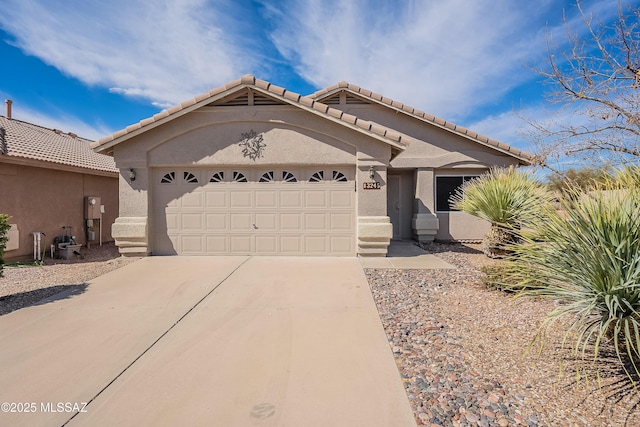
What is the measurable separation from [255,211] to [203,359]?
5687 mm

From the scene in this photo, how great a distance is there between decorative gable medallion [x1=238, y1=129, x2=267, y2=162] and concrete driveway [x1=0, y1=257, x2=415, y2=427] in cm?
400

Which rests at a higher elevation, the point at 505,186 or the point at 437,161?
the point at 437,161

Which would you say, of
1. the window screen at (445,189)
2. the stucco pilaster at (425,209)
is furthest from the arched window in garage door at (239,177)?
the window screen at (445,189)

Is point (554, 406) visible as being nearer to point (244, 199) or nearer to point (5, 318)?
point (5, 318)

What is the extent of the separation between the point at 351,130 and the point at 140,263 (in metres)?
6.52

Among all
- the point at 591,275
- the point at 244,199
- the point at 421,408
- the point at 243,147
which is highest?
the point at 243,147

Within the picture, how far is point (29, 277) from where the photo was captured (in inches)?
288

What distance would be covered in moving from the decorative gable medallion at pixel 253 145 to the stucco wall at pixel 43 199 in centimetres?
647

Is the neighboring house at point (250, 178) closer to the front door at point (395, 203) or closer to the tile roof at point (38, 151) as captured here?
the tile roof at point (38, 151)

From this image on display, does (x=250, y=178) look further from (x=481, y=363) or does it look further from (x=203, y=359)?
(x=481, y=363)

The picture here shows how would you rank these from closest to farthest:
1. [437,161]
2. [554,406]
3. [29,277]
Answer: [554,406] → [29,277] → [437,161]

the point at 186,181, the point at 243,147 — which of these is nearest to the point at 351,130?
the point at 243,147

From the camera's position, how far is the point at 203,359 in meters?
3.62

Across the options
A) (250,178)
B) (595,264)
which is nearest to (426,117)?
(250,178)
